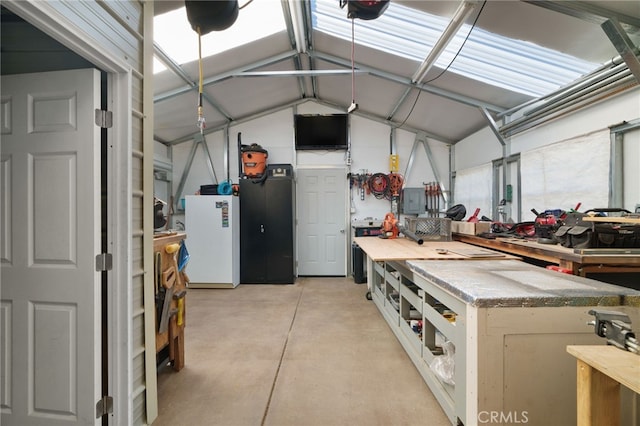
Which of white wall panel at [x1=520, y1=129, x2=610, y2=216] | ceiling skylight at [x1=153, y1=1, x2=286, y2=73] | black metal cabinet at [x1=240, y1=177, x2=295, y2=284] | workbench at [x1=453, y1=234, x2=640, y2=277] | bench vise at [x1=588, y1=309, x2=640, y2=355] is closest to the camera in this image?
bench vise at [x1=588, y1=309, x2=640, y2=355]

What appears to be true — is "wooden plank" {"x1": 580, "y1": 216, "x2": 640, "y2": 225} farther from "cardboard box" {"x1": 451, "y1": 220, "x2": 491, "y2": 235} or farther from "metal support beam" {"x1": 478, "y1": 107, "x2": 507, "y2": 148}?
"metal support beam" {"x1": 478, "y1": 107, "x2": 507, "y2": 148}

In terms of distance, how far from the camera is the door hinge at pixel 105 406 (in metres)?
1.40

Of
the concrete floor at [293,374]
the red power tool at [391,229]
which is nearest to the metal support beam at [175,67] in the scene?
the concrete floor at [293,374]

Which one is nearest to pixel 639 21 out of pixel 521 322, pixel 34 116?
pixel 521 322

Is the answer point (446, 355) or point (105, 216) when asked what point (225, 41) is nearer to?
point (105, 216)

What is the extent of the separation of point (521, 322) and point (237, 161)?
5.08 m

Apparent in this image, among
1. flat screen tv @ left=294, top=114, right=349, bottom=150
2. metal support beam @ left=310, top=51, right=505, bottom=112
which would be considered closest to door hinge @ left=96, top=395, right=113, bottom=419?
metal support beam @ left=310, top=51, right=505, bottom=112

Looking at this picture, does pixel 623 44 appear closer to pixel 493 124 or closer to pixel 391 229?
pixel 493 124

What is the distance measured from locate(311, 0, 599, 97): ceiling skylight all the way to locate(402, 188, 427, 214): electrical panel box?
7.52ft

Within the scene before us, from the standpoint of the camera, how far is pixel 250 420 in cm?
162

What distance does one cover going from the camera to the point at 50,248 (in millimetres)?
1381

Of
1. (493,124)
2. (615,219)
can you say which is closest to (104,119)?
(615,219)

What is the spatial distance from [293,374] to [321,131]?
4297 millimetres

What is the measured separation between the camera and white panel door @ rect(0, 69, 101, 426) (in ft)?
4.50
